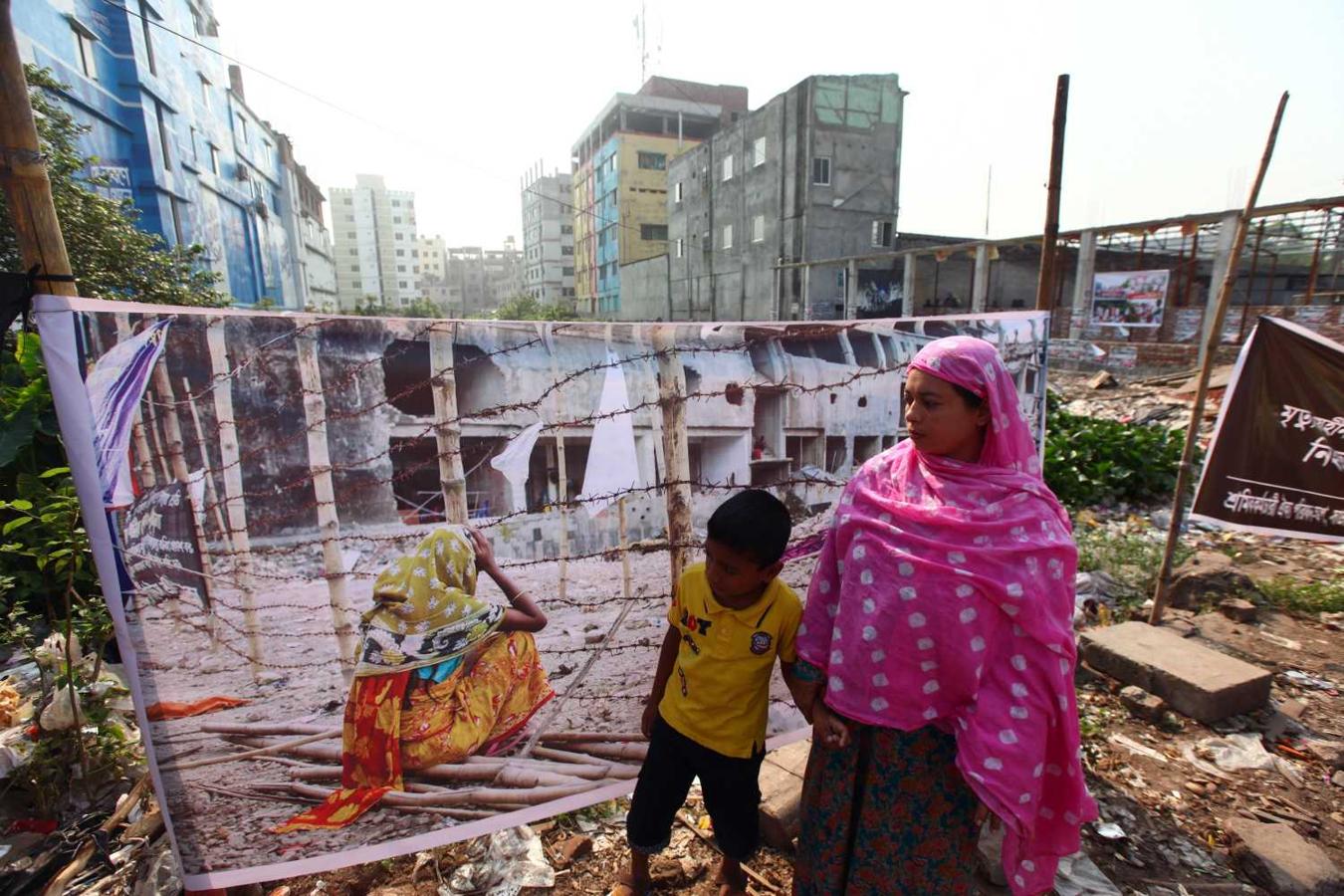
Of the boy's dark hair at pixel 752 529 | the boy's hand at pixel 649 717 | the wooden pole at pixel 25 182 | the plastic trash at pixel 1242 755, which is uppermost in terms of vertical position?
the wooden pole at pixel 25 182

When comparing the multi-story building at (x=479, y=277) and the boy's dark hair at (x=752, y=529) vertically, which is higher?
the multi-story building at (x=479, y=277)

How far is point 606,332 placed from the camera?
6.40 feet

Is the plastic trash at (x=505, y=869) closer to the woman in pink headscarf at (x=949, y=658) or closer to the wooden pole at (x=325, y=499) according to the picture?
the wooden pole at (x=325, y=499)

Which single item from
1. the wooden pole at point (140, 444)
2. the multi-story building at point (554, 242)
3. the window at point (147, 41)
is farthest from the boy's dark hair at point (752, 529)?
the multi-story building at point (554, 242)

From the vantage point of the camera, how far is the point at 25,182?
1.52 metres

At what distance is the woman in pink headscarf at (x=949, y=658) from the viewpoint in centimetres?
142

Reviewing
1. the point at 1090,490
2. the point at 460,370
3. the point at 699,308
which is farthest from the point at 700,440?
the point at 699,308

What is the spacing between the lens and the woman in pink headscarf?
1.42 meters

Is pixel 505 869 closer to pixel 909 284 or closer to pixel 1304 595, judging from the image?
pixel 1304 595

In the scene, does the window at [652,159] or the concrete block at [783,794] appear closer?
the concrete block at [783,794]

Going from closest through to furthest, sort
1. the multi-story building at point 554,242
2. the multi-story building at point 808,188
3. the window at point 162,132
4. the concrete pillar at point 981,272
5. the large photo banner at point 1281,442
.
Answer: the large photo banner at point 1281,442 → the window at point 162,132 → the concrete pillar at point 981,272 → the multi-story building at point 808,188 → the multi-story building at point 554,242

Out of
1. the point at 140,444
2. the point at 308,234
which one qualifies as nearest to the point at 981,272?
the point at 140,444

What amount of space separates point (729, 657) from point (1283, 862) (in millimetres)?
2273

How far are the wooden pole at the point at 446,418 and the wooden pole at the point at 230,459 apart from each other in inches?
19.4
